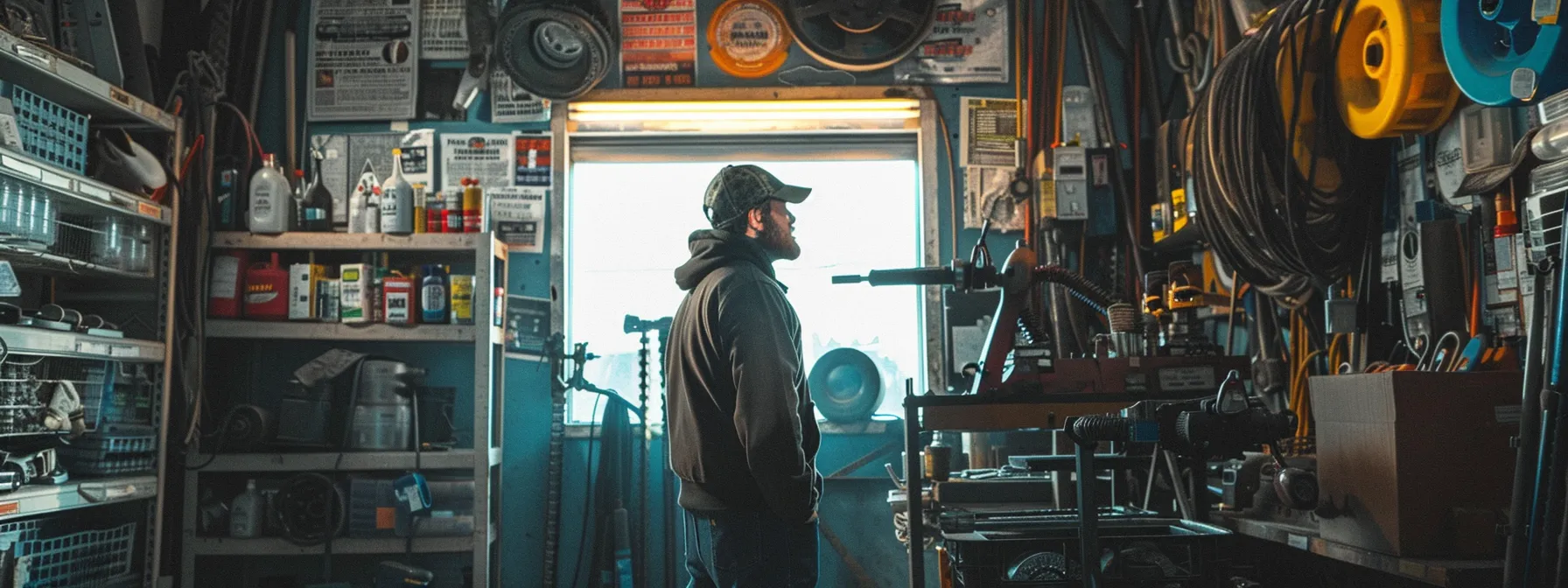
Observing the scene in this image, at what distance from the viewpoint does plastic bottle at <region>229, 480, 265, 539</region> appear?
4.11 metres

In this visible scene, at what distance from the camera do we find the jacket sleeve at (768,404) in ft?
8.17

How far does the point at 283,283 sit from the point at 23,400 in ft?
3.44

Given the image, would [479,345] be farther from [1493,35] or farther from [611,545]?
[1493,35]

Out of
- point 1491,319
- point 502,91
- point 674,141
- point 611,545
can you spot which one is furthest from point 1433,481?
point 502,91

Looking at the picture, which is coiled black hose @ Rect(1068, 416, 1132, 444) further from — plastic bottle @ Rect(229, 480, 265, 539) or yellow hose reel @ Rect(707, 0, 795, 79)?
plastic bottle @ Rect(229, 480, 265, 539)

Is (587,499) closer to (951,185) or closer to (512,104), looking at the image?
(512,104)

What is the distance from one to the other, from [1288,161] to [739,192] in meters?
1.39

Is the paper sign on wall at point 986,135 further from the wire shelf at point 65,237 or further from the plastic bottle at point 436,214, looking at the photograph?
the wire shelf at point 65,237

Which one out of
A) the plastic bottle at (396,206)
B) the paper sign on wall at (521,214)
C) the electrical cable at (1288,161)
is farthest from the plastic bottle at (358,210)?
the electrical cable at (1288,161)

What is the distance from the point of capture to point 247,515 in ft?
13.5

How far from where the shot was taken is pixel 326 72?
4.75m

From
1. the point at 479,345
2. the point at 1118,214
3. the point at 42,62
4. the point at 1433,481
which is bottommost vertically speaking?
the point at 1433,481

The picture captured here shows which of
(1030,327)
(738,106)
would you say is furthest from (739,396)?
(738,106)

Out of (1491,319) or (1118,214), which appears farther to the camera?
(1118,214)
